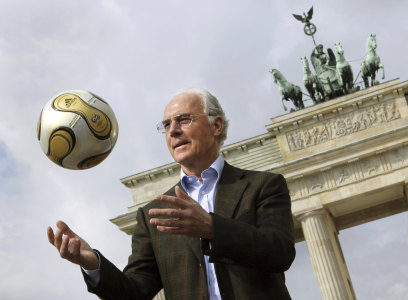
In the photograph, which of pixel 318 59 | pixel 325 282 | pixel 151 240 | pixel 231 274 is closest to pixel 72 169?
pixel 151 240

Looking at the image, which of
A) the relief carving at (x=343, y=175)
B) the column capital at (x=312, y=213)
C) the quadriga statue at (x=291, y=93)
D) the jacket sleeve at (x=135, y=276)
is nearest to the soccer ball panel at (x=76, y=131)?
the jacket sleeve at (x=135, y=276)

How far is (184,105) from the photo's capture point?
4.24 m

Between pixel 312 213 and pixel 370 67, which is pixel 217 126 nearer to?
pixel 312 213

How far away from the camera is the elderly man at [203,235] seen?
3.49 m

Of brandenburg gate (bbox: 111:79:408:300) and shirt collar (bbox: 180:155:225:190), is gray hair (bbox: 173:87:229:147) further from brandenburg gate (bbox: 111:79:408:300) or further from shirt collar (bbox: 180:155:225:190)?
brandenburg gate (bbox: 111:79:408:300)

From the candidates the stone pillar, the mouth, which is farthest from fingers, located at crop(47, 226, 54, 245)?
the stone pillar

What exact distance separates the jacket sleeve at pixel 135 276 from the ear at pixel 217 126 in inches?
29.1

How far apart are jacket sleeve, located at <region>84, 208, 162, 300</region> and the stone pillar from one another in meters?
25.9

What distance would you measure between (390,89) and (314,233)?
25.7 feet

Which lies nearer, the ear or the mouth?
the mouth

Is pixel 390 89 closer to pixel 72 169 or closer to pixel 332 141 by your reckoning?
pixel 332 141

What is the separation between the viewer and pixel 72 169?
489cm

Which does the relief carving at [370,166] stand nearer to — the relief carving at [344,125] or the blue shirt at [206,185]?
→ the relief carving at [344,125]

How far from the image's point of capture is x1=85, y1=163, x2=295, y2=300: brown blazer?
11.6 ft
